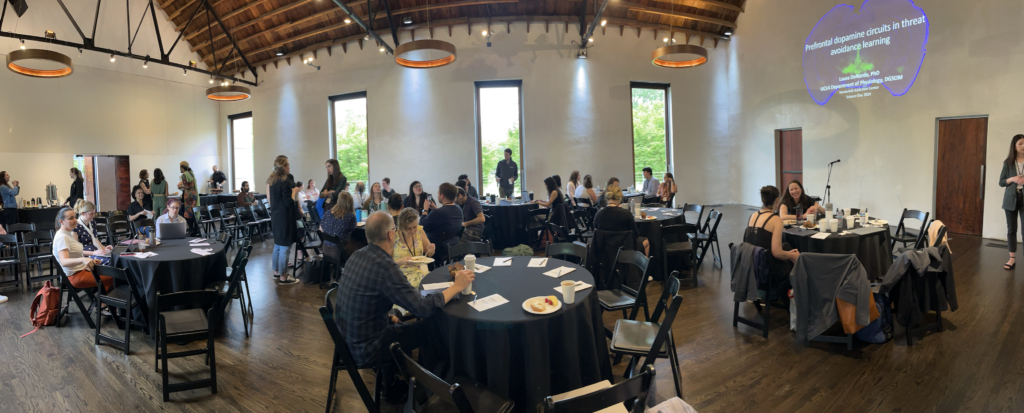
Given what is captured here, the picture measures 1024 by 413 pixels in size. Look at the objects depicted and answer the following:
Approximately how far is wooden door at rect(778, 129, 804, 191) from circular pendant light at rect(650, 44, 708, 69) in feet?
12.4

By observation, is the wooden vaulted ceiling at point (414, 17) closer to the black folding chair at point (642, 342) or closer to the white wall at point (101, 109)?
the white wall at point (101, 109)

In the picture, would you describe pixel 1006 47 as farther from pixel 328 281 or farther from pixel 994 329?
pixel 328 281

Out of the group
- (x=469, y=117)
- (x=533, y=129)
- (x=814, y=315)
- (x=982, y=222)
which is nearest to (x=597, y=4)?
(x=533, y=129)

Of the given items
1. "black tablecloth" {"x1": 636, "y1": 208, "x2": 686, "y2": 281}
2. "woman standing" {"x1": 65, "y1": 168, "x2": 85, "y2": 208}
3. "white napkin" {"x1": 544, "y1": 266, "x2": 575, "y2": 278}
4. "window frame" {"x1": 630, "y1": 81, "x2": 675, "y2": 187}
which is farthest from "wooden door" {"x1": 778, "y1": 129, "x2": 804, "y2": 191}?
"woman standing" {"x1": 65, "y1": 168, "x2": 85, "y2": 208}

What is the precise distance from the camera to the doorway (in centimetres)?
1116

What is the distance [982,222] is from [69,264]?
482 inches

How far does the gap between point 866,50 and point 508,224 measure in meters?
7.74

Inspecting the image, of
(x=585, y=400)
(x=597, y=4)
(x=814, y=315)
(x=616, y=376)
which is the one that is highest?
(x=597, y=4)

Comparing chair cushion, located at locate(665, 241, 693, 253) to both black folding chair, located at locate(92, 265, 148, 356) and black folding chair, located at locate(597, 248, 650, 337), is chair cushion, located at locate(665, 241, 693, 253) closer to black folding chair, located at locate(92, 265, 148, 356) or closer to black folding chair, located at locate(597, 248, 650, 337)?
black folding chair, located at locate(597, 248, 650, 337)

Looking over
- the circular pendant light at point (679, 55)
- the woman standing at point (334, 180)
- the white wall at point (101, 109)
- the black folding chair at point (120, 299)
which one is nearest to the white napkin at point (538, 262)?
the black folding chair at point (120, 299)

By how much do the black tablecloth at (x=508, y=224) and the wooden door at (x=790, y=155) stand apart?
7.34 metres

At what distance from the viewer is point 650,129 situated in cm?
1291

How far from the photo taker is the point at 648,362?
2.51 metres

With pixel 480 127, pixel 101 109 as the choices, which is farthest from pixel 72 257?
pixel 101 109
